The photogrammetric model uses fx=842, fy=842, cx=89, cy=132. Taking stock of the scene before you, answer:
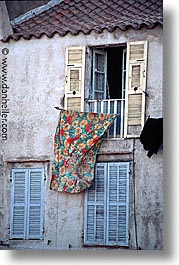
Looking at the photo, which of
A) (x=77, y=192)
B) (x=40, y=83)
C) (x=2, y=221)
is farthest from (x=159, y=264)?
(x=40, y=83)

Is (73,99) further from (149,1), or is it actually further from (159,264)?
(159,264)

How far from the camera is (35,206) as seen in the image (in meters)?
7.20

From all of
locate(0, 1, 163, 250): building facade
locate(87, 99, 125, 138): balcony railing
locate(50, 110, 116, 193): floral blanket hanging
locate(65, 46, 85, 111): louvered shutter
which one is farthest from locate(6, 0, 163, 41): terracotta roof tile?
locate(50, 110, 116, 193): floral blanket hanging

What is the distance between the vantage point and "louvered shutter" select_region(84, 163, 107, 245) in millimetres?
7031

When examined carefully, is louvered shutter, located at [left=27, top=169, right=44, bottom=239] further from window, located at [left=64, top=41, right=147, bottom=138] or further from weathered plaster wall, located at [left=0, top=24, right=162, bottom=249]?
window, located at [left=64, top=41, right=147, bottom=138]

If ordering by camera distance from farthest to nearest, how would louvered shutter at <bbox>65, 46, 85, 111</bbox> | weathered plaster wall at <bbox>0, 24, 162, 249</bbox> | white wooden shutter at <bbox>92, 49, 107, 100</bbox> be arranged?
white wooden shutter at <bbox>92, 49, 107, 100</bbox> → louvered shutter at <bbox>65, 46, 85, 111</bbox> → weathered plaster wall at <bbox>0, 24, 162, 249</bbox>

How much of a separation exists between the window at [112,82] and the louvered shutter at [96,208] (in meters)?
0.36

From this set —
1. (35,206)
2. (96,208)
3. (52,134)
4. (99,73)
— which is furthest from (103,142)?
(35,206)

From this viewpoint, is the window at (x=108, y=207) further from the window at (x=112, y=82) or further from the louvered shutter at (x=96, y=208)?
the window at (x=112, y=82)

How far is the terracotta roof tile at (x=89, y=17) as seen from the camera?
23.8ft

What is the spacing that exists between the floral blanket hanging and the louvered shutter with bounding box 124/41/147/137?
0.16 metres

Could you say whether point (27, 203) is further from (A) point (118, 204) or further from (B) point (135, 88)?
(B) point (135, 88)

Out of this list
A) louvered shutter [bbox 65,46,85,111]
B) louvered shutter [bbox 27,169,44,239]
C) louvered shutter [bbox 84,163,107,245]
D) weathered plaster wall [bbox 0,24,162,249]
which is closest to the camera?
weathered plaster wall [bbox 0,24,162,249]

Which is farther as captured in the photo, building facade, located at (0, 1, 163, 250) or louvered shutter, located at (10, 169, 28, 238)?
louvered shutter, located at (10, 169, 28, 238)
